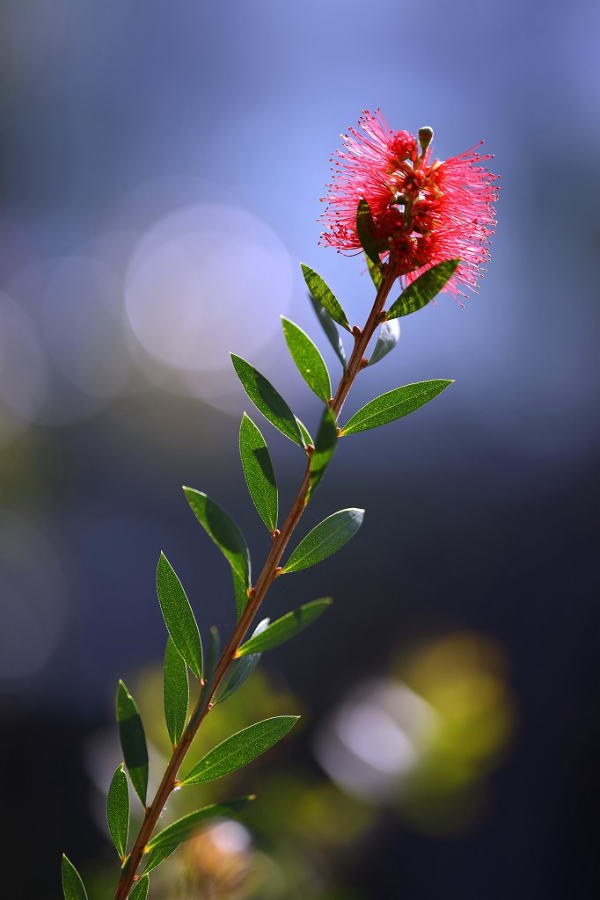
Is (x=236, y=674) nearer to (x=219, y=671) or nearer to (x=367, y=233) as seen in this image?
(x=219, y=671)

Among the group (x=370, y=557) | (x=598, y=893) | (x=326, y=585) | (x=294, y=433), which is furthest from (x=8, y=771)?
(x=294, y=433)

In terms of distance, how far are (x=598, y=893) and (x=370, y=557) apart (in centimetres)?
103

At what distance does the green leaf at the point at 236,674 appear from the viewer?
183 millimetres

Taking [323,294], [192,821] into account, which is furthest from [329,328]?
[192,821]

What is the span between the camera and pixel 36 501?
7.05ft

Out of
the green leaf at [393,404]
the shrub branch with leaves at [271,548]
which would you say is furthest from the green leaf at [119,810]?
the green leaf at [393,404]

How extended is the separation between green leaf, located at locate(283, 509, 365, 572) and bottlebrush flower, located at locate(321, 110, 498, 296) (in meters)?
0.07

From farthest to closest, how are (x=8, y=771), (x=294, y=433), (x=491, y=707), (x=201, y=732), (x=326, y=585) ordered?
(x=326, y=585) < (x=8, y=771) < (x=491, y=707) < (x=201, y=732) < (x=294, y=433)

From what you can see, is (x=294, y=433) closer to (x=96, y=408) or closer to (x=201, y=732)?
(x=201, y=732)

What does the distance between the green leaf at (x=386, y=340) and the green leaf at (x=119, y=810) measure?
0.12m

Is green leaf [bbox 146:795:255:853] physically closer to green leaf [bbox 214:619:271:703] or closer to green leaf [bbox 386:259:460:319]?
green leaf [bbox 214:619:271:703]

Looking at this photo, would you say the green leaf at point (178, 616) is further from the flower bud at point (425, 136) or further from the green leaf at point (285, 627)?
the flower bud at point (425, 136)

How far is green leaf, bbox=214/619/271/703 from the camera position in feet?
0.60

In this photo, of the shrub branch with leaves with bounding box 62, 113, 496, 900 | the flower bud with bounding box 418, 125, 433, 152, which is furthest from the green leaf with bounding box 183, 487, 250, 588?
the flower bud with bounding box 418, 125, 433, 152
